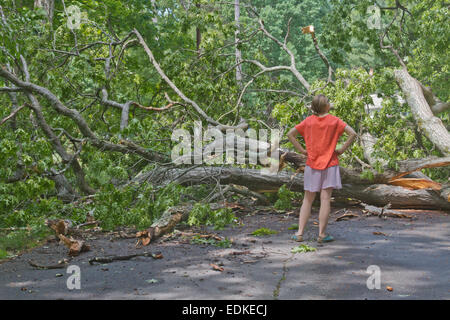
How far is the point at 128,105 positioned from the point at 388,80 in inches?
195

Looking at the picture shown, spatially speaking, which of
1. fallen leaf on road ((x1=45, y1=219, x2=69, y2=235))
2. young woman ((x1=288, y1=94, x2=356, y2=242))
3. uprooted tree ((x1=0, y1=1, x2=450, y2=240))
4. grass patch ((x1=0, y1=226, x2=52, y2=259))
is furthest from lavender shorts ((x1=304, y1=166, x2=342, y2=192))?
grass patch ((x1=0, y1=226, x2=52, y2=259))

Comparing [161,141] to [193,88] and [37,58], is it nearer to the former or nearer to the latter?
[193,88]

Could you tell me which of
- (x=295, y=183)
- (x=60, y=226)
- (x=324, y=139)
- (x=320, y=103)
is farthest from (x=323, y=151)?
(x=60, y=226)

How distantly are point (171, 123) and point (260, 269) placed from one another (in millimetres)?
4794

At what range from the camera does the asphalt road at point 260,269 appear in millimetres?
3148

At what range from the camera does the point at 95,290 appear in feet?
10.7

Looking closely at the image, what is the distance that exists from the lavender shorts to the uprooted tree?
1624mm

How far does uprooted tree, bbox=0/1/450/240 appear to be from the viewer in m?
6.28

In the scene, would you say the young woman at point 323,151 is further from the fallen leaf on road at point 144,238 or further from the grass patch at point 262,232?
the fallen leaf on road at point 144,238

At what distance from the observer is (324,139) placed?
477cm

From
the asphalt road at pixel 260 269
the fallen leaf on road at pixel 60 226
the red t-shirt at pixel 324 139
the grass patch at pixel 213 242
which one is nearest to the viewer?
the asphalt road at pixel 260 269

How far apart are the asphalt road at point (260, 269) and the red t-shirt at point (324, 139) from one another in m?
0.87

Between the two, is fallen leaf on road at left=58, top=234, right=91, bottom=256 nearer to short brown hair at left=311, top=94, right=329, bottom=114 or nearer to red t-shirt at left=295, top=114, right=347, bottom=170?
red t-shirt at left=295, top=114, right=347, bottom=170

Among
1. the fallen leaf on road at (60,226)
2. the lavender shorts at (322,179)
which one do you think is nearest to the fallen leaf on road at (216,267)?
the lavender shorts at (322,179)
